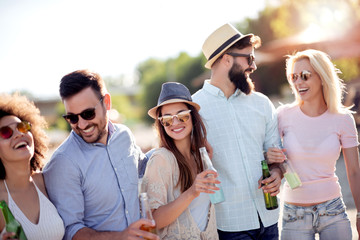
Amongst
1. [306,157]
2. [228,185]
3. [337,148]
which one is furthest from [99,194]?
[337,148]

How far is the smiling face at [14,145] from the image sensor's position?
9.55ft

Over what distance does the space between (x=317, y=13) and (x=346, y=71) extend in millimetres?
6952

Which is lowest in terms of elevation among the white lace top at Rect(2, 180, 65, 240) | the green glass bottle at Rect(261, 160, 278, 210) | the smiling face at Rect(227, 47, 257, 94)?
the green glass bottle at Rect(261, 160, 278, 210)

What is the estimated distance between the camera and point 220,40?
4.13 metres

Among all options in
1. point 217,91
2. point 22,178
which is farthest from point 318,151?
point 22,178

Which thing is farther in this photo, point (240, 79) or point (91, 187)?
point (240, 79)

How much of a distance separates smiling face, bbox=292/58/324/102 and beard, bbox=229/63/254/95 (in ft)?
1.55

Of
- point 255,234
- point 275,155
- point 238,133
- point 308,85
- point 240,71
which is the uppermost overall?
point 240,71

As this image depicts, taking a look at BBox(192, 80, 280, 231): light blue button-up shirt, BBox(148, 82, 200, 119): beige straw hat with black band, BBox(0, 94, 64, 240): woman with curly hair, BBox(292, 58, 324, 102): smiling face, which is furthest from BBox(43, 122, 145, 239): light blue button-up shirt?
BBox(292, 58, 324, 102): smiling face

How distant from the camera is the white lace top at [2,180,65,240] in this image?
111 inches

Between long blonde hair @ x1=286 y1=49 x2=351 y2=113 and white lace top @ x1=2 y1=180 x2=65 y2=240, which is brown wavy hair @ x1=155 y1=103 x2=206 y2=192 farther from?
long blonde hair @ x1=286 y1=49 x2=351 y2=113

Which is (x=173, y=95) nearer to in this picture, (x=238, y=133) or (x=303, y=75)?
(x=238, y=133)

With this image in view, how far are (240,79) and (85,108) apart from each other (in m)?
1.64

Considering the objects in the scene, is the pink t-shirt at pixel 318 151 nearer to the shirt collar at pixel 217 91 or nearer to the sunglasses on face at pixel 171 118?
the shirt collar at pixel 217 91
